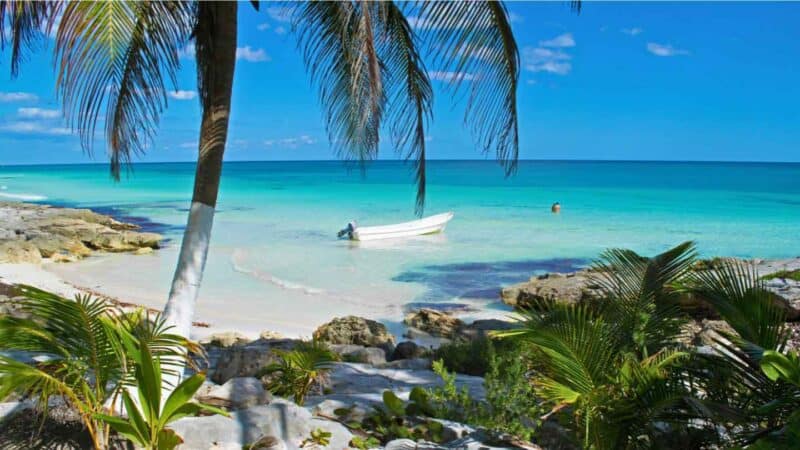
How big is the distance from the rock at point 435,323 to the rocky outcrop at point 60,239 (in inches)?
443

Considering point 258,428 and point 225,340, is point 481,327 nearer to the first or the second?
point 225,340

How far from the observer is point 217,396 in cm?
433

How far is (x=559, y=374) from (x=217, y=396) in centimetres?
227

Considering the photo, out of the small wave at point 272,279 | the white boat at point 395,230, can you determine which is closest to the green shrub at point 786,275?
the small wave at point 272,279

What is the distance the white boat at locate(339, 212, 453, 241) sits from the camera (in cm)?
2377

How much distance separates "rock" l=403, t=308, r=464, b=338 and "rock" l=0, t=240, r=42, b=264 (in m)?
11.1

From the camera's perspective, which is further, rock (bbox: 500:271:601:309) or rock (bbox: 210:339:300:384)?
rock (bbox: 500:271:601:309)

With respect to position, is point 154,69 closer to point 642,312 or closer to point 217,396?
point 217,396

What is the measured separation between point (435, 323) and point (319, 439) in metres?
7.92

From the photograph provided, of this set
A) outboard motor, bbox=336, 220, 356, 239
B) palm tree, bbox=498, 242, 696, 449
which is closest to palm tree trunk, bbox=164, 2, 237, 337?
palm tree, bbox=498, 242, 696, 449

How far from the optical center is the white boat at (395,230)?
78.0 ft

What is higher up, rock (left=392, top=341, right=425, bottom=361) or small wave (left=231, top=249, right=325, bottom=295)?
rock (left=392, top=341, right=425, bottom=361)

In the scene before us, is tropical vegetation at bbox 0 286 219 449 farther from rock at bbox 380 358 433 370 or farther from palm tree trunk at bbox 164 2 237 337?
rock at bbox 380 358 433 370

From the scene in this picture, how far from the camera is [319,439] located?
3.60 metres
